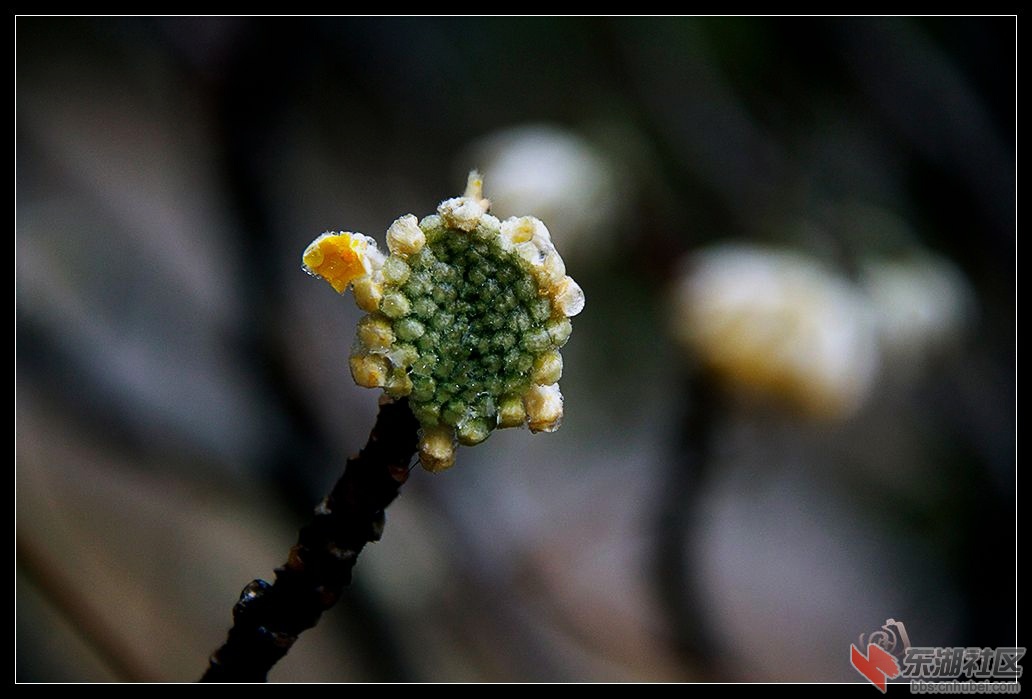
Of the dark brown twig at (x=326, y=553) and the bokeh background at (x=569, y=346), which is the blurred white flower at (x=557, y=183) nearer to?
the bokeh background at (x=569, y=346)

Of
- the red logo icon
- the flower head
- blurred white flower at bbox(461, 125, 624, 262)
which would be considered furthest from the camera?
blurred white flower at bbox(461, 125, 624, 262)

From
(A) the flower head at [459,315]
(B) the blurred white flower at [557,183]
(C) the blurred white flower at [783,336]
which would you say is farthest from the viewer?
(B) the blurred white flower at [557,183]

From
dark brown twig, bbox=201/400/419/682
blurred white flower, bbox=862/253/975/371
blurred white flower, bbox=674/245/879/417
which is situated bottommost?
blurred white flower, bbox=862/253/975/371

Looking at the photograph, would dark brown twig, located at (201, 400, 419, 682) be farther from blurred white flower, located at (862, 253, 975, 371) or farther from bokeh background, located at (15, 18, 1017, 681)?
blurred white flower, located at (862, 253, 975, 371)

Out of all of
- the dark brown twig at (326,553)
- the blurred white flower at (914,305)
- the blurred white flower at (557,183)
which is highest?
the dark brown twig at (326,553)

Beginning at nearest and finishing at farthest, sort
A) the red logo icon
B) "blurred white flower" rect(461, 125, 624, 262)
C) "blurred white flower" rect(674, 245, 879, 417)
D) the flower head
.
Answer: the flower head
the red logo icon
"blurred white flower" rect(674, 245, 879, 417)
"blurred white flower" rect(461, 125, 624, 262)

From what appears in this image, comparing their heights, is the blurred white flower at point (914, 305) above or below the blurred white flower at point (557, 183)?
below

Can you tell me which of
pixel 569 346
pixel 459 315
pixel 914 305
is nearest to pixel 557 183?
pixel 914 305

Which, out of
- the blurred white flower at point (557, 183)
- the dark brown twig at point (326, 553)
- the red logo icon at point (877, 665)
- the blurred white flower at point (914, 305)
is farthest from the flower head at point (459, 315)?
the blurred white flower at point (914, 305)

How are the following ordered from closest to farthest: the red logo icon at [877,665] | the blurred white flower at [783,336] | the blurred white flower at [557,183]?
1. the red logo icon at [877,665]
2. the blurred white flower at [783,336]
3. the blurred white flower at [557,183]

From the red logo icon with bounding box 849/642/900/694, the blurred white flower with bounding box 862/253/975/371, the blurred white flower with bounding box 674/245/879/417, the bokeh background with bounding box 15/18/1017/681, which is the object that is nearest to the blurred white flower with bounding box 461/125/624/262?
the bokeh background with bounding box 15/18/1017/681
